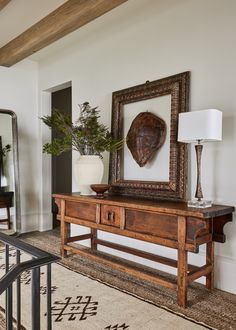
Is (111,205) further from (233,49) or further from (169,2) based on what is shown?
(169,2)

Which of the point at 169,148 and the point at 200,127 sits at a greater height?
the point at 200,127

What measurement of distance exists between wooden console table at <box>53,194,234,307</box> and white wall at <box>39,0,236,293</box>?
168mm

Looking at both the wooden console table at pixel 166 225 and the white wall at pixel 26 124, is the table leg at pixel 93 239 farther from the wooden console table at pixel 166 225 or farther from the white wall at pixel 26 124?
the white wall at pixel 26 124

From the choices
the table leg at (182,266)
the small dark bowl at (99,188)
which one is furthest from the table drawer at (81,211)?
the table leg at (182,266)

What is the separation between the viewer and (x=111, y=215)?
9.39 feet

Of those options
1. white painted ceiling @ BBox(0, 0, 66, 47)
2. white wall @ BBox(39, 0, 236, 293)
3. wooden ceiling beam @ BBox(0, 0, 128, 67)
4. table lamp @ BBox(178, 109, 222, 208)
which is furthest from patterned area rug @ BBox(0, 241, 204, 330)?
white painted ceiling @ BBox(0, 0, 66, 47)

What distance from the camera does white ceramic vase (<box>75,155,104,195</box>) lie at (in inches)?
129

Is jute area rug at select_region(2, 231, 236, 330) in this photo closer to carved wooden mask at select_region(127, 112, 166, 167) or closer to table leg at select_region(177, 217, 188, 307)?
table leg at select_region(177, 217, 188, 307)

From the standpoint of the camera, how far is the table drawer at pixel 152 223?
2396 millimetres

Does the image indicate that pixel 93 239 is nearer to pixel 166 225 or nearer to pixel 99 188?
pixel 99 188

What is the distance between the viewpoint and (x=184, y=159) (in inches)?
112

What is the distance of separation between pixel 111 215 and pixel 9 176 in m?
2.33

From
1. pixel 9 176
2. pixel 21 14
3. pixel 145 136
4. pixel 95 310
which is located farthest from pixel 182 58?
pixel 9 176

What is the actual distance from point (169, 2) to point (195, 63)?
0.70 meters
